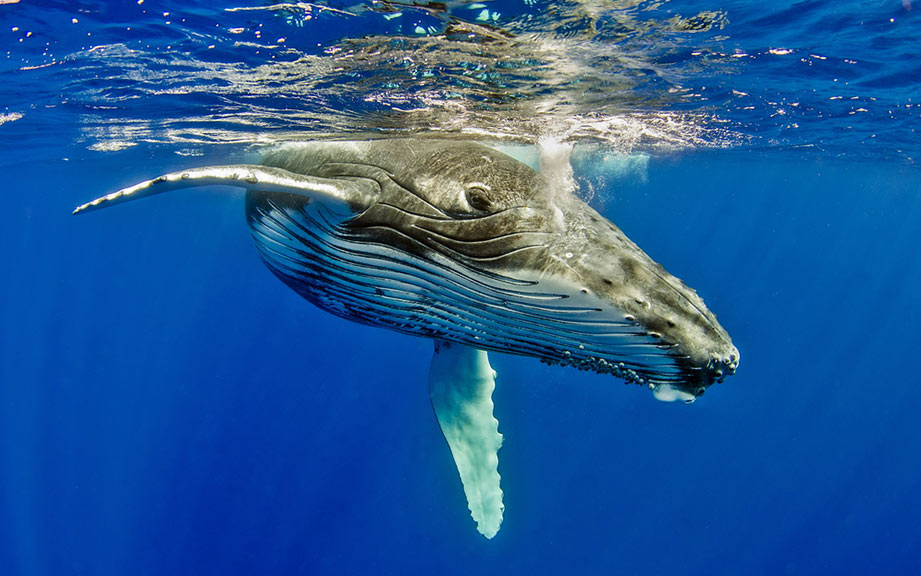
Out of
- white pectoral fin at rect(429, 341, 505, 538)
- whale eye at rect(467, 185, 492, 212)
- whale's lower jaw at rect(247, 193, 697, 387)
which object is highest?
whale eye at rect(467, 185, 492, 212)

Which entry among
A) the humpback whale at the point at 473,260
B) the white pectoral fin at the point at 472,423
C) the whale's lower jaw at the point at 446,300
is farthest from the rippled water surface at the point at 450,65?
the white pectoral fin at the point at 472,423

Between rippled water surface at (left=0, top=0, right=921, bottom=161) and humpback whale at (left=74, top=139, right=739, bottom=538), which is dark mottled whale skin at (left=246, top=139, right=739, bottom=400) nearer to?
humpback whale at (left=74, top=139, right=739, bottom=538)

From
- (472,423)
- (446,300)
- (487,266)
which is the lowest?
(472,423)

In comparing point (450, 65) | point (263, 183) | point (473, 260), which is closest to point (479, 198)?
point (473, 260)

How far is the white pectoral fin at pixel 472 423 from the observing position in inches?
175

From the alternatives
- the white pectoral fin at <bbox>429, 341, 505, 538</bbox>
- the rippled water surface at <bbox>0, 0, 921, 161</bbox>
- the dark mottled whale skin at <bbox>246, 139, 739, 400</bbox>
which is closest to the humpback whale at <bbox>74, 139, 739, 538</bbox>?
the dark mottled whale skin at <bbox>246, 139, 739, 400</bbox>

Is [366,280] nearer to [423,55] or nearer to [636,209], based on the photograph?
[423,55]

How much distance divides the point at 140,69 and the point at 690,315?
9.55 meters

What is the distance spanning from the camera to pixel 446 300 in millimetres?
2730

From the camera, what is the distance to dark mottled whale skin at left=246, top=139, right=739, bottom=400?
217 cm

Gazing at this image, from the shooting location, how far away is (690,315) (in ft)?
7.07

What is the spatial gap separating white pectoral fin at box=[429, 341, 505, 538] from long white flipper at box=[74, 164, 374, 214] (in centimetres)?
172

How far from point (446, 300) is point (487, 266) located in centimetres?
34

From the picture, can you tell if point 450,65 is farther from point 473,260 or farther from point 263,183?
point 473,260
